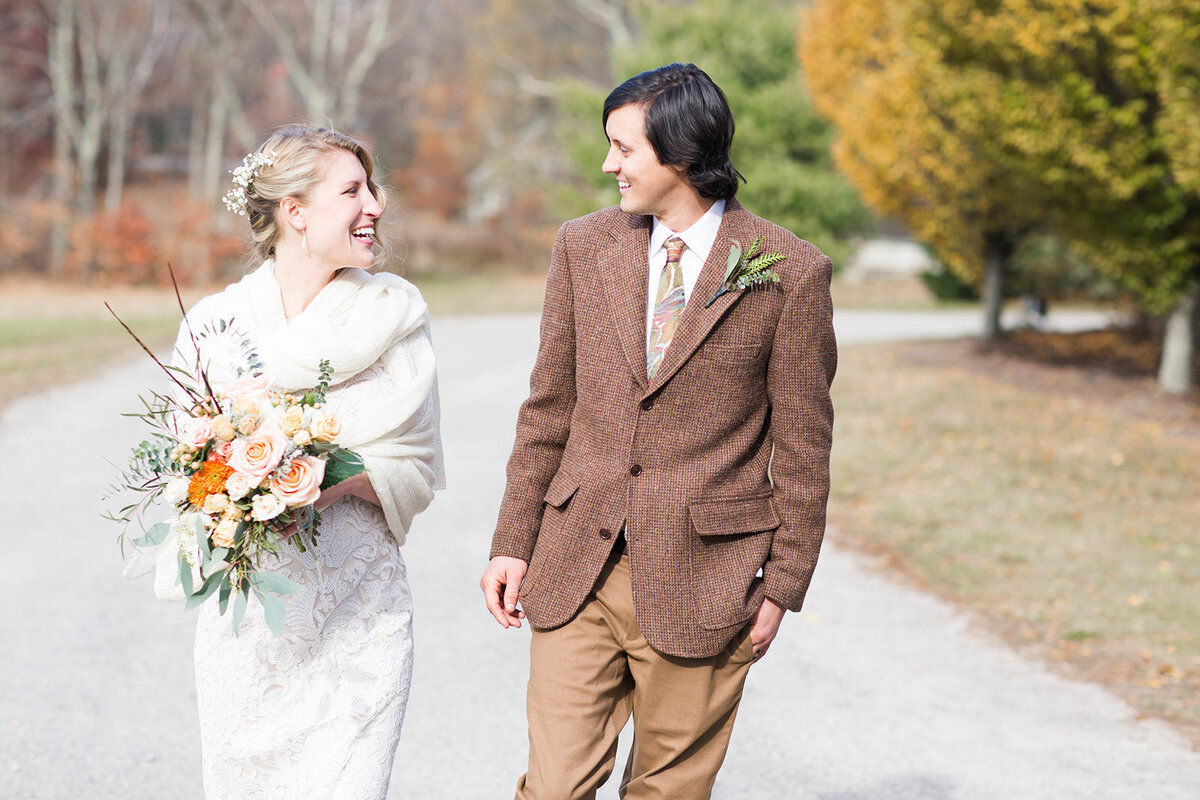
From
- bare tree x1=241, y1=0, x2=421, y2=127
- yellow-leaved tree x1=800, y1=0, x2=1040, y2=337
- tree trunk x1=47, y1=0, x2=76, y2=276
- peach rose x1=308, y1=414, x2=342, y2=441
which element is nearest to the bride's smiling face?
peach rose x1=308, y1=414, x2=342, y2=441

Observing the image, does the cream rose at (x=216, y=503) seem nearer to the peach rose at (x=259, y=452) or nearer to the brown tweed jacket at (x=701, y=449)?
the peach rose at (x=259, y=452)

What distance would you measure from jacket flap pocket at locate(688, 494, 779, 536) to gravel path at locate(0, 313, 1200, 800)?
5.76 feet

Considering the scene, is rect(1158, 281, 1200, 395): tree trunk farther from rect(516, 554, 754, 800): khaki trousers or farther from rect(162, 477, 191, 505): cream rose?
rect(162, 477, 191, 505): cream rose

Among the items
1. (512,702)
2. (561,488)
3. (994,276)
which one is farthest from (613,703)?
(994,276)

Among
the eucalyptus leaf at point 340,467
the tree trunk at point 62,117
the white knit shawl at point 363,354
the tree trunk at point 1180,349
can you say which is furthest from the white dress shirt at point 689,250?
the tree trunk at point 62,117

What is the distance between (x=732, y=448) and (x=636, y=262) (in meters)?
0.50

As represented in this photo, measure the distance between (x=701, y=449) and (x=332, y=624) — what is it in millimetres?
1046

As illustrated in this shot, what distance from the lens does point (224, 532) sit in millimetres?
2668

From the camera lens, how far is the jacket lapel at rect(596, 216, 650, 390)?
2959 mm

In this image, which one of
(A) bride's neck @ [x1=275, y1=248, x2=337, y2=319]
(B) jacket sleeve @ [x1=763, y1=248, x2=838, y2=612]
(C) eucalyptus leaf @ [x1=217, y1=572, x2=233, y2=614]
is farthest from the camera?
(A) bride's neck @ [x1=275, y1=248, x2=337, y2=319]

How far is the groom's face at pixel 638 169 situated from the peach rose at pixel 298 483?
93cm

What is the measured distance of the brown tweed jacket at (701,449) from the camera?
2.94 metres

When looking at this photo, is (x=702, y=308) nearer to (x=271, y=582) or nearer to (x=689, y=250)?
(x=689, y=250)

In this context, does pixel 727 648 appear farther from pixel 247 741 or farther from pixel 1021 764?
pixel 1021 764
